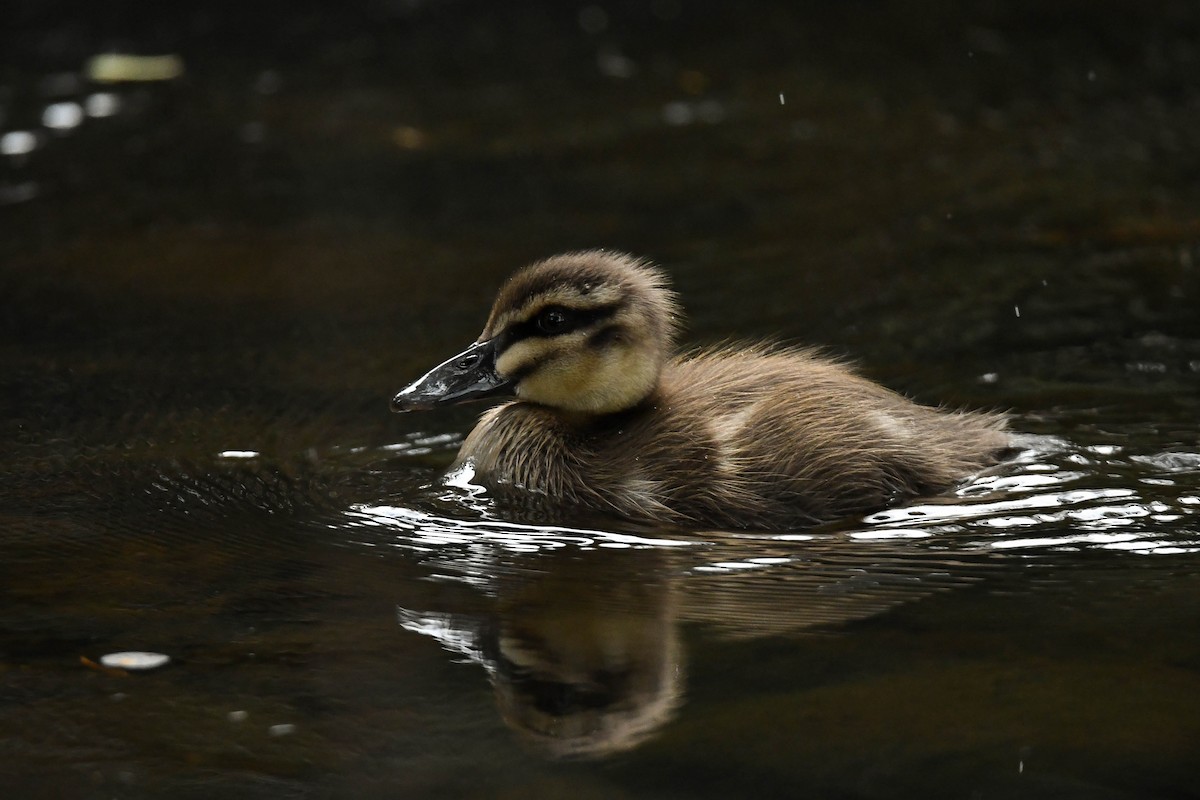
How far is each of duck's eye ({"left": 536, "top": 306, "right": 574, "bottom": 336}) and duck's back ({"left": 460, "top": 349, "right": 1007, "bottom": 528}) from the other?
1.15 ft

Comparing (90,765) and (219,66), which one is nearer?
(90,765)

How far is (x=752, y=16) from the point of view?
15141 millimetres

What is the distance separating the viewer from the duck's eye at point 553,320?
6227mm

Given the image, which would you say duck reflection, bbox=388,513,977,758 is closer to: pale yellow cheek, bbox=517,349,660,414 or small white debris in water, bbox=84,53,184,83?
pale yellow cheek, bbox=517,349,660,414

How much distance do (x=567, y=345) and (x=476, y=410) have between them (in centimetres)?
151

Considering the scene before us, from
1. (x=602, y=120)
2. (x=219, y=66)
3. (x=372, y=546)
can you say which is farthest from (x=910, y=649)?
(x=219, y=66)

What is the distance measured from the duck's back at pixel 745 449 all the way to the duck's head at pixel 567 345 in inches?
5.2

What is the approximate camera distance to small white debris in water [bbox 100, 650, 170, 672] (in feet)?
15.2

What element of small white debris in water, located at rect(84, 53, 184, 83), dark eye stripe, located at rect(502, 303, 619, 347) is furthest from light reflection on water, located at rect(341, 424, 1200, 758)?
small white debris in water, located at rect(84, 53, 184, 83)

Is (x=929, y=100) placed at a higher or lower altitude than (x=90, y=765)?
higher

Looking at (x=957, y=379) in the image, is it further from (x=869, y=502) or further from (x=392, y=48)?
(x=392, y=48)

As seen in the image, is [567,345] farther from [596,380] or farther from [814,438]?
[814,438]

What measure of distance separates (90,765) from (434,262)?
227 inches

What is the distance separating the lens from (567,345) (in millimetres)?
6223
